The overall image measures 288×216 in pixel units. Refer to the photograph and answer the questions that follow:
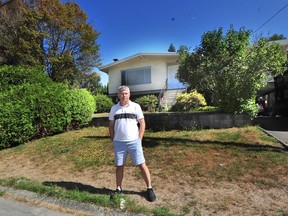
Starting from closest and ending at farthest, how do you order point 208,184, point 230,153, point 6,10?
point 208,184 < point 230,153 < point 6,10

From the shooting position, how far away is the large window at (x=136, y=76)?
943 inches

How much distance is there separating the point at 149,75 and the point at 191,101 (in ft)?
22.6

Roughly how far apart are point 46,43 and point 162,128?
15.0 metres

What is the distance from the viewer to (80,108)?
11648 millimetres

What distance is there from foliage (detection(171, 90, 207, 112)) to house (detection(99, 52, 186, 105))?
330 centimetres

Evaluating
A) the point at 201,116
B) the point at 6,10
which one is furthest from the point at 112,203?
the point at 6,10

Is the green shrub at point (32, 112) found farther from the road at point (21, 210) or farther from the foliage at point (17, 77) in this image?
the road at point (21, 210)

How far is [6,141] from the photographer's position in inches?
337

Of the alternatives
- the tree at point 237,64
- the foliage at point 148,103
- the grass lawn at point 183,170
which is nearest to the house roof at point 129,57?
the foliage at point 148,103

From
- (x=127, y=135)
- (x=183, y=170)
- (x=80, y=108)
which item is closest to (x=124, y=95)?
(x=127, y=135)

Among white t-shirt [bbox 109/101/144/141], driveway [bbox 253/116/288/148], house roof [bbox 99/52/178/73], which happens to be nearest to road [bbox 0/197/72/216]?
white t-shirt [bbox 109/101/144/141]

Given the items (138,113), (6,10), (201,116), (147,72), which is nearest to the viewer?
(138,113)

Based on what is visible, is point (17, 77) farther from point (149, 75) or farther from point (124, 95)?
point (149, 75)

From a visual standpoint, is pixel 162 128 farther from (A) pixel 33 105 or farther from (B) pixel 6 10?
(B) pixel 6 10
